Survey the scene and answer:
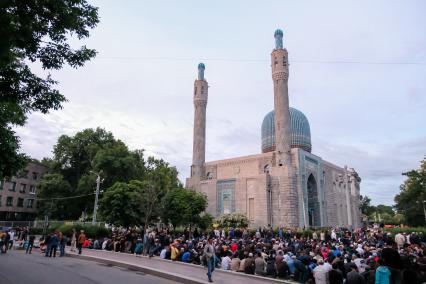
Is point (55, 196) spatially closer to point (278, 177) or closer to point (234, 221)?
point (234, 221)

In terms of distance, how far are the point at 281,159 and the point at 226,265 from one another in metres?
26.5

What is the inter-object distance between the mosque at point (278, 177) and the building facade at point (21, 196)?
22.5 metres

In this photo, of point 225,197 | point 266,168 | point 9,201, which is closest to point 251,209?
point 225,197

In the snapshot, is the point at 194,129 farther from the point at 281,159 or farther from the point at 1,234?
the point at 1,234

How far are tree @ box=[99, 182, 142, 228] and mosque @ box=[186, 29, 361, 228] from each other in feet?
55.2

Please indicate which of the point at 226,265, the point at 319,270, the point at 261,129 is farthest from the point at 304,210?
the point at 319,270

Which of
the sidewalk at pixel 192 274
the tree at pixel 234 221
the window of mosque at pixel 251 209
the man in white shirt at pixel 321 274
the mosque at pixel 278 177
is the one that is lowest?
the sidewalk at pixel 192 274

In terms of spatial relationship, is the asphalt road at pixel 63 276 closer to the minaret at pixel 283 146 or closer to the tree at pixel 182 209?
the tree at pixel 182 209

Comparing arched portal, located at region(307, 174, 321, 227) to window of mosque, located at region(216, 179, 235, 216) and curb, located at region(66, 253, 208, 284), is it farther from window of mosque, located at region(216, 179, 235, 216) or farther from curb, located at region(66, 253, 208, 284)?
curb, located at region(66, 253, 208, 284)

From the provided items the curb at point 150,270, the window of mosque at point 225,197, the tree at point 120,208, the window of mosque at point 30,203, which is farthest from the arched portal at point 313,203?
the window of mosque at point 30,203

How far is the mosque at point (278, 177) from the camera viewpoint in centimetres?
3694

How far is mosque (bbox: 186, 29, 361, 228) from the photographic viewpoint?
36938 millimetres

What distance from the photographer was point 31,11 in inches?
254

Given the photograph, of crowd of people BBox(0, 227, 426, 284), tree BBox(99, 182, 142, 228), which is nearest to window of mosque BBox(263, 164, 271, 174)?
tree BBox(99, 182, 142, 228)
